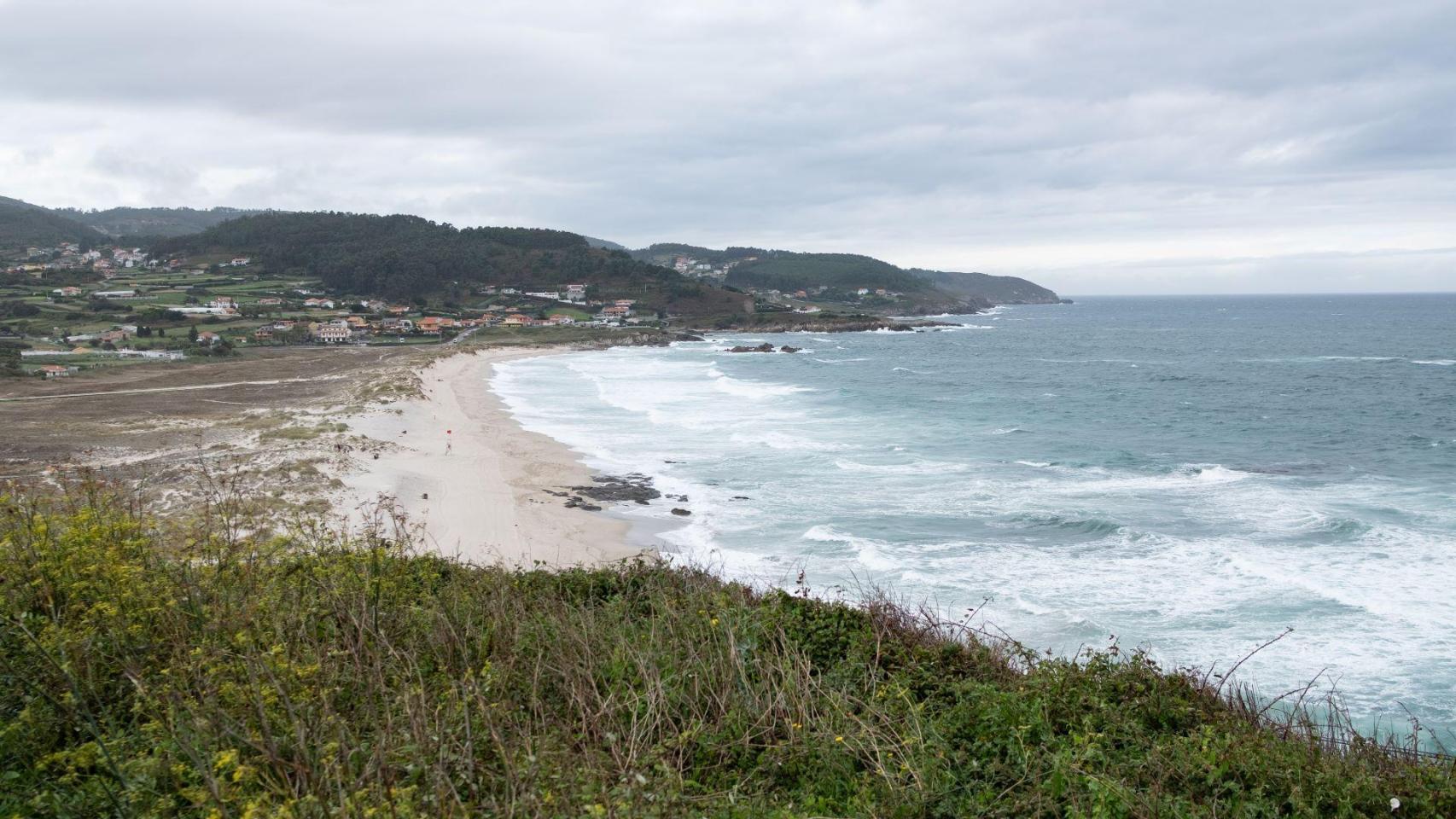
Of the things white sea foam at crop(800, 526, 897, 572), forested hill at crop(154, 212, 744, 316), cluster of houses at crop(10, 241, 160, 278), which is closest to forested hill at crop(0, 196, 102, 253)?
cluster of houses at crop(10, 241, 160, 278)

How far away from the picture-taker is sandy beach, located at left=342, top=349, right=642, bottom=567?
1641cm

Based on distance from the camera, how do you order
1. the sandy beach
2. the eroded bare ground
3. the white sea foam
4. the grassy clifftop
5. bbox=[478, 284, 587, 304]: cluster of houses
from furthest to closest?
bbox=[478, 284, 587, 304]: cluster of houses, the eroded bare ground, the sandy beach, the white sea foam, the grassy clifftop

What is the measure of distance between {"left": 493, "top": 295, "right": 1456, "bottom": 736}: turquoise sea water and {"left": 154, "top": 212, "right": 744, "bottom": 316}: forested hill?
67566 millimetres

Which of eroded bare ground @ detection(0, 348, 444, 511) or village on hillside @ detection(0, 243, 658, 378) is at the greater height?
village on hillside @ detection(0, 243, 658, 378)

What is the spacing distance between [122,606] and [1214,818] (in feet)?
23.0

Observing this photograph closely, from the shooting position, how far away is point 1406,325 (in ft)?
310

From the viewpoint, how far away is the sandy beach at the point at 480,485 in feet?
53.8

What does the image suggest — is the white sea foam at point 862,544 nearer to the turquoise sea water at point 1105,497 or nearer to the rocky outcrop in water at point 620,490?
the turquoise sea water at point 1105,497

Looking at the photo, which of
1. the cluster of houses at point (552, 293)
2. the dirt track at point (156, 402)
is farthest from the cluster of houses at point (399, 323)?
the dirt track at point (156, 402)

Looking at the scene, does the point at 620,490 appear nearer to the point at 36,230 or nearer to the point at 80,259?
the point at 80,259

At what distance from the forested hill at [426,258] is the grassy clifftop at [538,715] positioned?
105587mm

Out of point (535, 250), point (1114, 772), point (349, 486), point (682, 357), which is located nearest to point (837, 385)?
point (682, 357)

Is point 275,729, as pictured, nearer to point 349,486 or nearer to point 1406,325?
point 349,486

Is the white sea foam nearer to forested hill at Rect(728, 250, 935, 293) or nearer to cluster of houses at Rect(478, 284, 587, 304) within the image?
cluster of houses at Rect(478, 284, 587, 304)
